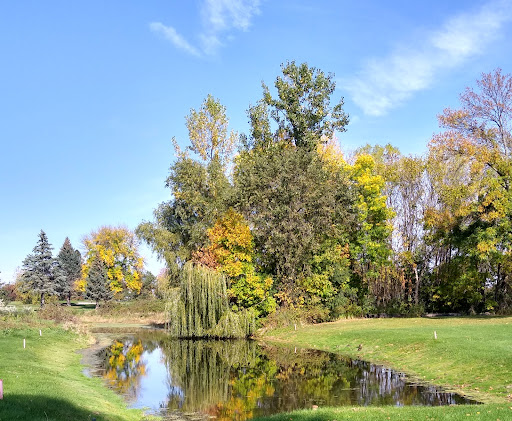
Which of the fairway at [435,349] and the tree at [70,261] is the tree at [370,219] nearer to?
the fairway at [435,349]

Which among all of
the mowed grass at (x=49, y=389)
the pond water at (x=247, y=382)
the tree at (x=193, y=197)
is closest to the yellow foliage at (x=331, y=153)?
the tree at (x=193, y=197)

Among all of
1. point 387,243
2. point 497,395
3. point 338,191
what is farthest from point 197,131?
point 497,395

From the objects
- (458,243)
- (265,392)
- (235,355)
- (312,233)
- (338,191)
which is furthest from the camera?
(338,191)

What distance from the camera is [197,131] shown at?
4788 centimetres

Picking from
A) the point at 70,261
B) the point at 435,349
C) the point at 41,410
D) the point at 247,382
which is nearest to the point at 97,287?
the point at 70,261

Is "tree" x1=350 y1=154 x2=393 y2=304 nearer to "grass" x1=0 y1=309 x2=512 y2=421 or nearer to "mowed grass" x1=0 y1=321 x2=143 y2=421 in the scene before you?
"grass" x1=0 y1=309 x2=512 y2=421

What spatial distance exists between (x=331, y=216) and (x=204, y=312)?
14.5 meters

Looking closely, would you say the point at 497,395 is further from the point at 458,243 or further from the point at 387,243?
the point at 387,243

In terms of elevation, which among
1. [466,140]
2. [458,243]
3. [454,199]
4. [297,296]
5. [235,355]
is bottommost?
[235,355]

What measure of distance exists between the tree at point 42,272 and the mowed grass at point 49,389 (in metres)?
41.1

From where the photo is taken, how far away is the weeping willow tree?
123 ft

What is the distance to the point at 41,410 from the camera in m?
12.4

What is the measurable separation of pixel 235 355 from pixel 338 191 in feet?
62.7

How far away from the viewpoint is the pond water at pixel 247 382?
17000 mm
